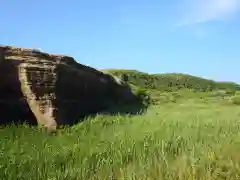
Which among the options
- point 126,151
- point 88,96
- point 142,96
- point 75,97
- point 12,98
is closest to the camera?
point 126,151

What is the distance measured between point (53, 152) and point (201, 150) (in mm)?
4775

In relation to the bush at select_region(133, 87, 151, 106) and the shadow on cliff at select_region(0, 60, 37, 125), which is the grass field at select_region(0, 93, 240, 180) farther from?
the bush at select_region(133, 87, 151, 106)

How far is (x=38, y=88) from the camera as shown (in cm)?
1956

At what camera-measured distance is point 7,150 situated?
14094 mm

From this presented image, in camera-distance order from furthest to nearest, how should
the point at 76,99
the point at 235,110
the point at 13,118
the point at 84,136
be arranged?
the point at 235,110 → the point at 76,99 → the point at 13,118 → the point at 84,136

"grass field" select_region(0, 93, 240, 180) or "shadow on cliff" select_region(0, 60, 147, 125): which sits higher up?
"shadow on cliff" select_region(0, 60, 147, 125)

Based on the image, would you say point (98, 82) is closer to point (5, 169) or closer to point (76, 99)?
point (76, 99)

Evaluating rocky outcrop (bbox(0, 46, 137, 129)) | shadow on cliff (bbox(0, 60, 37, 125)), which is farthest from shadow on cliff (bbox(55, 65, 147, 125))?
shadow on cliff (bbox(0, 60, 37, 125))

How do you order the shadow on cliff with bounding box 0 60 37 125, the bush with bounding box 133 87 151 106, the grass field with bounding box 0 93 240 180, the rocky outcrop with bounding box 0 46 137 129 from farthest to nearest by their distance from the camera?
the bush with bounding box 133 87 151 106 → the rocky outcrop with bounding box 0 46 137 129 → the shadow on cliff with bounding box 0 60 37 125 → the grass field with bounding box 0 93 240 180

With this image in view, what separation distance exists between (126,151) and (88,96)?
10.3m

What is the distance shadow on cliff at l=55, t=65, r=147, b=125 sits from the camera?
20891 millimetres

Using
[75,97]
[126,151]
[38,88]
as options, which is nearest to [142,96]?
[75,97]

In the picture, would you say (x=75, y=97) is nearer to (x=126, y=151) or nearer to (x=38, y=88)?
(x=38, y=88)

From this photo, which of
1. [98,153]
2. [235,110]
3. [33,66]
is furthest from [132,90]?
[98,153]
